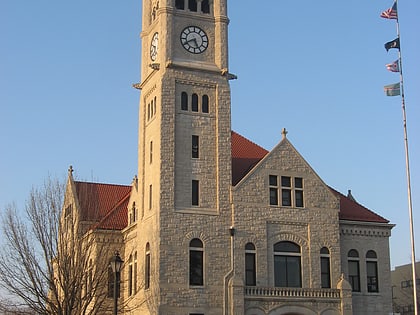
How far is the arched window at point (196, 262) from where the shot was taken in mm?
42906

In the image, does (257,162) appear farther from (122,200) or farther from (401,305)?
(401,305)

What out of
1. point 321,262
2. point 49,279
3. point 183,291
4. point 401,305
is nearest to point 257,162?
point 321,262

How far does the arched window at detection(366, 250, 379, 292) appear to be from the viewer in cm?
4781

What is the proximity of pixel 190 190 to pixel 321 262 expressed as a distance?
930cm

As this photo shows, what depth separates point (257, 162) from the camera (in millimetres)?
48688

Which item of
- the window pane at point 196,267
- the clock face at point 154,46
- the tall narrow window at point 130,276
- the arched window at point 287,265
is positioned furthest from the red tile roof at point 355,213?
the clock face at point 154,46

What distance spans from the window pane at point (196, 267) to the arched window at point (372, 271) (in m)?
11.6

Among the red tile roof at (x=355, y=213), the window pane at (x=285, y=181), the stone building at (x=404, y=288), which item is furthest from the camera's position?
the stone building at (x=404, y=288)

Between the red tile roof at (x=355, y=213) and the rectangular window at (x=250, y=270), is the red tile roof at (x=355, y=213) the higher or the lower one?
the higher one

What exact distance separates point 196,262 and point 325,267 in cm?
834

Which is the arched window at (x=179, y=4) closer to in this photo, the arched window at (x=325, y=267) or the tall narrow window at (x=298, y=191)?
the tall narrow window at (x=298, y=191)

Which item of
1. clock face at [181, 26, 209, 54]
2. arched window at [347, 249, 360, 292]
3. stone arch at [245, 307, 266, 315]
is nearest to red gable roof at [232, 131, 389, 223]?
arched window at [347, 249, 360, 292]

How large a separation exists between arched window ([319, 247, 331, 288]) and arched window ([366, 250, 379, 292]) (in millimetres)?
3410

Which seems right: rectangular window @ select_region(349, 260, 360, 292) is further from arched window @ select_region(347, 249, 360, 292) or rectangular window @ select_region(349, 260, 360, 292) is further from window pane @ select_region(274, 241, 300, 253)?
window pane @ select_region(274, 241, 300, 253)
